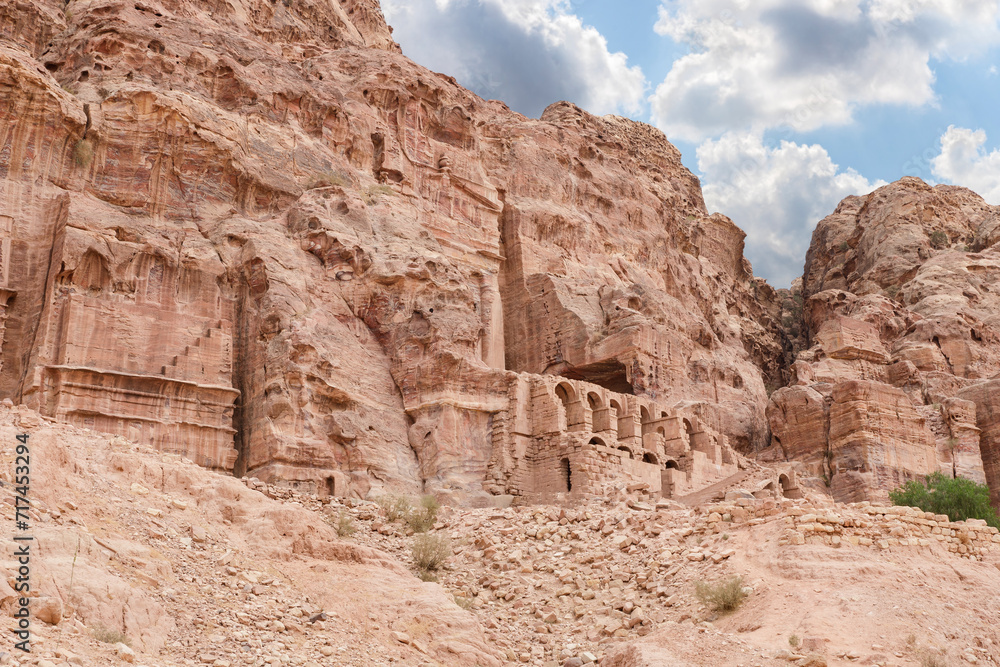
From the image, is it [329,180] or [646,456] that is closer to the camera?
[329,180]

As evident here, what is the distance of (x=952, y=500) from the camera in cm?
3825

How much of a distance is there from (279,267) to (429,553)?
14234mm

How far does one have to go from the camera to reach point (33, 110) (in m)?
31.8

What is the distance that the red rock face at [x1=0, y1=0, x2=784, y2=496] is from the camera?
29.9 m

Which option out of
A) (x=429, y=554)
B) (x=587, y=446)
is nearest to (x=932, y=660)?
(x=429, y=554)

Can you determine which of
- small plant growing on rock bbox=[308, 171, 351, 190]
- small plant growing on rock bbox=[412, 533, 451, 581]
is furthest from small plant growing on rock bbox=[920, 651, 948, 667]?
small plant growing on rock bbox=[308, 171, 351, 190]

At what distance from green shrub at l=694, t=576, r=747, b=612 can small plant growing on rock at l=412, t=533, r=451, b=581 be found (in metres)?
6.15

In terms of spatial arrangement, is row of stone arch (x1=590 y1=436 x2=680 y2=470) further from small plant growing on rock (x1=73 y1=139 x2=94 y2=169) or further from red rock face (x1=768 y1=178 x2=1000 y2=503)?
small plant growing on rock (x1=73 y1=139 x2=94 y2=169)

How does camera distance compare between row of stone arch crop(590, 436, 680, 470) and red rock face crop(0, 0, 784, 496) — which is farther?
row of stone arch crop(590, 436, 680, 470)

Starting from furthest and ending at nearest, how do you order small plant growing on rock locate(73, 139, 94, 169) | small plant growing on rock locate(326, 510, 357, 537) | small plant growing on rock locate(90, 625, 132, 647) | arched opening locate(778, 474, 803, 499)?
arched opening locate(778, 474, 803, 499)
small plant growing on rock locate(73, 139, 94, 169)
small plant growing on rock locate(326, 510, 357, 537)
small plant growing on rock locate(90, 625, 132, 647)

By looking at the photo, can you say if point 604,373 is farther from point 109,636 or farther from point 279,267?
point 109,636

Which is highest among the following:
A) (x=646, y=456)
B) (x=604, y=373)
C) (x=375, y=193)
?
(x=375, y=193)

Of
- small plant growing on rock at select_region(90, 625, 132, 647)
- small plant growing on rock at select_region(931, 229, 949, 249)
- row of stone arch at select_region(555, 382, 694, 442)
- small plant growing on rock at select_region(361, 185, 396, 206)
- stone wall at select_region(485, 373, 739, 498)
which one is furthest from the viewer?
small plant growing on rock at select_region(931, 229, 949, 249)

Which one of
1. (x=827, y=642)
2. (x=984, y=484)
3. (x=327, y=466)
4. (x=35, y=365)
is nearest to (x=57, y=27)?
(x=35, y=365)
